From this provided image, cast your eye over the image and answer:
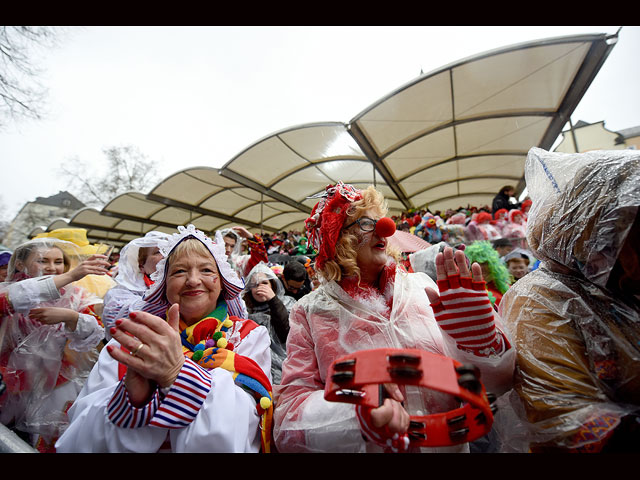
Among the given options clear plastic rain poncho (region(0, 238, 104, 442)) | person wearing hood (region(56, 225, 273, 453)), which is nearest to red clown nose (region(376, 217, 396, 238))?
person wearing hood (region(56, 225, 273, 453))

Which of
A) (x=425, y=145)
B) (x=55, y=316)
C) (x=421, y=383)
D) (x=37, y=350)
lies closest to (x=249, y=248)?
(x=55, y=316)

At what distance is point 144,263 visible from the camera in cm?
Result: 264

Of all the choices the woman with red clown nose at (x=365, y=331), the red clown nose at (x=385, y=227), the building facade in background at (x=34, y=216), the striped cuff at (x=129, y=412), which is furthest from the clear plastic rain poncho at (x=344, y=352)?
the building facade in background at (x=34, y=216)

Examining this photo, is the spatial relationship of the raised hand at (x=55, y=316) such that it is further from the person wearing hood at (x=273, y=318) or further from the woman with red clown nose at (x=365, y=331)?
the woman with red clown nose at (x=365, y=331)

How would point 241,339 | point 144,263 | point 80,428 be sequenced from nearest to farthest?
point 80,428 < point 241,339 < point 144,263

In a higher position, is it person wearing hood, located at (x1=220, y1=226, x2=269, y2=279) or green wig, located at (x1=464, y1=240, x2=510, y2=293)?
person wearing hood, located at (x1=220, y1=226, x2=269, y2=279)

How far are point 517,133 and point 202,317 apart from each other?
835cm

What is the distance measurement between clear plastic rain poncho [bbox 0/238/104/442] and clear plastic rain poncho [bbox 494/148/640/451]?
287 centimetres

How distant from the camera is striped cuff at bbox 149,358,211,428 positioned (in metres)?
0.95

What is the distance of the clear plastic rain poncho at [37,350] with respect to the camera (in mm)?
1997

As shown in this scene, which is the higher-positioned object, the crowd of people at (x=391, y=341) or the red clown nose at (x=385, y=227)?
the red clown nose at (x=385, y=227)

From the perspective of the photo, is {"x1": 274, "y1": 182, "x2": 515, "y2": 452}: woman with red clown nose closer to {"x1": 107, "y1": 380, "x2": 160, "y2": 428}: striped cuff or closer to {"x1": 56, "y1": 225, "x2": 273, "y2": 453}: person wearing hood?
{"x1": 56, "y1": 225, "x2": 273, "y2": 453}: person wearing hood
